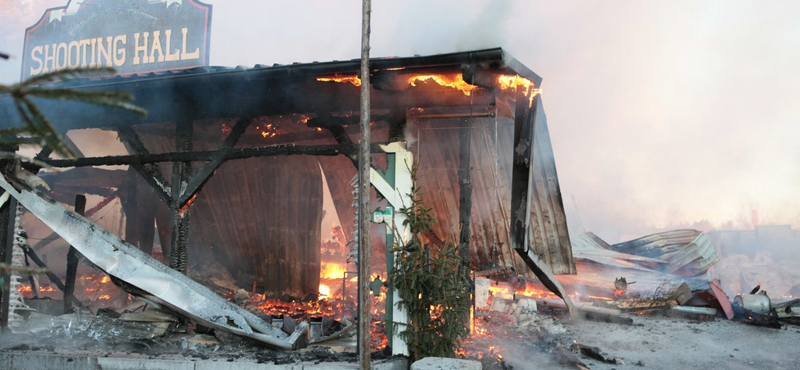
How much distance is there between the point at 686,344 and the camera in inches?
344

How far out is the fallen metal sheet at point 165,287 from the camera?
733 centimetres

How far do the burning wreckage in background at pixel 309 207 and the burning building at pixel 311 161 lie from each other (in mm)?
31

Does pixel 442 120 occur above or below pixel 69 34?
below

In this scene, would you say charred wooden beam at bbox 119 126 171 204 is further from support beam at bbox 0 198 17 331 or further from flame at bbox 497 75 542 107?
flame at bbox 497 75 542 107

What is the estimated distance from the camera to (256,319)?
24.8 ft

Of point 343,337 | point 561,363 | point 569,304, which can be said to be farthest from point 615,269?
point 343,337

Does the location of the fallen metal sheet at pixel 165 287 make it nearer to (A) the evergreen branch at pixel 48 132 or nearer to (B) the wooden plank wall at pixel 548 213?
(B) the wooden plank wall at pixel 548 213

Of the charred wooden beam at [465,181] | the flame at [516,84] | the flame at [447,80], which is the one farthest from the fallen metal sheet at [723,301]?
the flame at [447,80]

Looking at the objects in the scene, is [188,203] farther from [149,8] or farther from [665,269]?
[665,269]

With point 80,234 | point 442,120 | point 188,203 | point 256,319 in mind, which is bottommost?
point 256,319

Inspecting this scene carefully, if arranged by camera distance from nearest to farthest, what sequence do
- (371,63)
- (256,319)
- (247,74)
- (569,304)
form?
(371,63) < (247,74) < (256,319) < (569,304)

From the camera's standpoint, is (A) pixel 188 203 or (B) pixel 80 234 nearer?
(B) pixel 80 234

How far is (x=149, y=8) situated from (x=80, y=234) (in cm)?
666

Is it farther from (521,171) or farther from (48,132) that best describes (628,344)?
(48,132)
